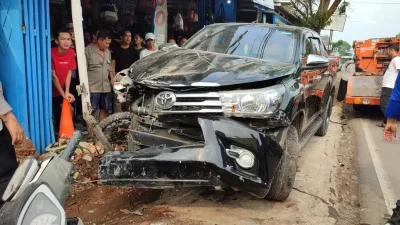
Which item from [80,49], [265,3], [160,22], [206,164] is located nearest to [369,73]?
[265,3]

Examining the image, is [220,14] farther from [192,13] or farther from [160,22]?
[160,22]

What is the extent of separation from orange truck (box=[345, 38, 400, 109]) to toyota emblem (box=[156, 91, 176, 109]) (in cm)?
705

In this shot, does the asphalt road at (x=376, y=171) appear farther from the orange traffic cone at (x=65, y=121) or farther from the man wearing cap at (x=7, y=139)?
the orange traffic cone at (x=65, y=121)

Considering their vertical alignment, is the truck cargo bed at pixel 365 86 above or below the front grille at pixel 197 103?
below

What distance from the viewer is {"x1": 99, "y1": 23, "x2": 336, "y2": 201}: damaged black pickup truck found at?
113 inches

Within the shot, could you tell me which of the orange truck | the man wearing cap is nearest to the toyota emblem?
the man wearing cap

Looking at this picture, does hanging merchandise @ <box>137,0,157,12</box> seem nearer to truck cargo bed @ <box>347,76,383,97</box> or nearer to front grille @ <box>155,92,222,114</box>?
truck cargo bed @ <box>347,76,383,97</box>

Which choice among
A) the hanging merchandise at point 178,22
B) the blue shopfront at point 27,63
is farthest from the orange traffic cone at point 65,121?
the hanging merchandise at point 178,22

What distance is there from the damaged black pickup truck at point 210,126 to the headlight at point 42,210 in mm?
1618

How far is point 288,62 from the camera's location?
4.09 meters

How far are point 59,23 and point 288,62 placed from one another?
495cm

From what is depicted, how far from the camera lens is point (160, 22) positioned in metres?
9.03

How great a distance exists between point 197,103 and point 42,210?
194cm

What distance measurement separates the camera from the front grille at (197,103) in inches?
119
